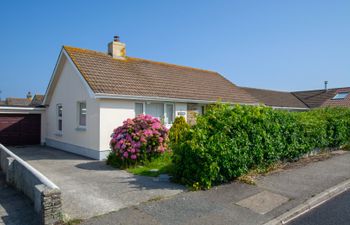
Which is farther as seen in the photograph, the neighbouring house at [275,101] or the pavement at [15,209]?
the neighbouring house at [275,101]

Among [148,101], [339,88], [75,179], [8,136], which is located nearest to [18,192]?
[75,179]

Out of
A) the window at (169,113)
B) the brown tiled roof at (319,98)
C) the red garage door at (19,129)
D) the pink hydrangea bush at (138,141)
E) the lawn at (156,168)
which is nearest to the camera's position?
the lawn at (156,168)

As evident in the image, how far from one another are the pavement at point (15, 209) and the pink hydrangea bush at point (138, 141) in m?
3.56

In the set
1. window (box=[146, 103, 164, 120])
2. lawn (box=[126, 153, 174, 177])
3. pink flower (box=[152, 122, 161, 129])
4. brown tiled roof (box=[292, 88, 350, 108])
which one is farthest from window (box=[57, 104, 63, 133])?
brown tiled roof (box=[292, 88, 350, 108])

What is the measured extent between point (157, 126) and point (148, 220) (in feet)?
18.4

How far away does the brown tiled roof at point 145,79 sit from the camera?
1258 cm

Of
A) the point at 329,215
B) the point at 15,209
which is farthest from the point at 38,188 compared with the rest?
the point at 329,215

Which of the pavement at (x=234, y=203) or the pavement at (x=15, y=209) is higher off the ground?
the pavement at (x=234, y=203)

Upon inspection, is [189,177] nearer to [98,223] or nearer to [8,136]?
[98,223]

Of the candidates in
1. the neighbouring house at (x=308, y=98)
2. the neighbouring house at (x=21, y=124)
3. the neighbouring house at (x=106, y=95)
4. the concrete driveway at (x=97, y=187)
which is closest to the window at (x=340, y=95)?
the neighbouring house at (x=308, y=98)

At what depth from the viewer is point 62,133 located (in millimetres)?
14891

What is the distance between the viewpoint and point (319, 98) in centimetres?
3028

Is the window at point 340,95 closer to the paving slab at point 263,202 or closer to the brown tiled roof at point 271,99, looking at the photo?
the brown tiled roof at point 271,99

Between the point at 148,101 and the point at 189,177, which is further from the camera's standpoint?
the point at 148,101
